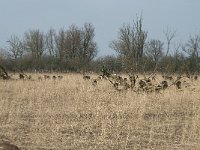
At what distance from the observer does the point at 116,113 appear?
848 cm

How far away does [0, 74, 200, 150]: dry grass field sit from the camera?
644 centimetres

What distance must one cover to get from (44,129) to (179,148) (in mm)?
2551

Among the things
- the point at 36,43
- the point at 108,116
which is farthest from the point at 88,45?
the point at 108,116

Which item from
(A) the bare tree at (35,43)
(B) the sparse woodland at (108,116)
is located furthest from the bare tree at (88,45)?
(B) the sparse woodland at (108,116)

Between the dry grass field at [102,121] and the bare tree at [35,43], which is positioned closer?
the dry grass field at [102,121]

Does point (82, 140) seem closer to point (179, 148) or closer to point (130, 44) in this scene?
point (179, 148)

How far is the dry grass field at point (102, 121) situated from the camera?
6438 mm

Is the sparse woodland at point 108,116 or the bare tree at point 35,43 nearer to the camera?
the sparse woodland at point 108,116

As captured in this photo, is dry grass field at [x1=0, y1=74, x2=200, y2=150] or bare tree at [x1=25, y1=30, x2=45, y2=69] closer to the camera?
dry grass field at [x1=0, y1=74, x2=200, y2=150]

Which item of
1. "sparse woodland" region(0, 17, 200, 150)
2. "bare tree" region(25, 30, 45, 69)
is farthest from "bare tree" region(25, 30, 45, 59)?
"sparse woodland" region(0, 17, 200, 150)

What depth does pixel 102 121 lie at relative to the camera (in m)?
7.66

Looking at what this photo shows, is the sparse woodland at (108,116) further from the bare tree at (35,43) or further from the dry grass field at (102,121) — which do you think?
the bare tree at (35,43)

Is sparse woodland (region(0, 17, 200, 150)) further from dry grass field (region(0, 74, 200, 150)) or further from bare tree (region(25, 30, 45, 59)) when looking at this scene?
bare tree (region(25, 30, 45, 59))

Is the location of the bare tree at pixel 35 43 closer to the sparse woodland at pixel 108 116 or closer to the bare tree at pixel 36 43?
the bare tree at pixel 36 43
